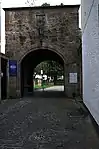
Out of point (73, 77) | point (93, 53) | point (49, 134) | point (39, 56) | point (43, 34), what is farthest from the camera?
point (39, 56)

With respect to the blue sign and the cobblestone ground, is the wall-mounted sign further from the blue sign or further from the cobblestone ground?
the cobblestone ground

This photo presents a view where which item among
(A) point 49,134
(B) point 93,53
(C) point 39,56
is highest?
(C) point 39,56

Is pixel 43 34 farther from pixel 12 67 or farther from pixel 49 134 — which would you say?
pixel 49 134

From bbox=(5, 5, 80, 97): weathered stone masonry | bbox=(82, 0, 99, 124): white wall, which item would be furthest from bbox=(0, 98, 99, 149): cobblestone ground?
bbox=(5, 5, 80, 97): weathered stone masonry

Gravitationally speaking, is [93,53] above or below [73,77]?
above

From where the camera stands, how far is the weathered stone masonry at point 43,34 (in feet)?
78.3

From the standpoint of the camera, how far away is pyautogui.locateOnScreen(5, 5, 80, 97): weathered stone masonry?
2388 cm

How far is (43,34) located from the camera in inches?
946

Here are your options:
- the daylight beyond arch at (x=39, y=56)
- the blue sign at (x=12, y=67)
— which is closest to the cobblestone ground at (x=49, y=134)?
the blue sign at (x=12, y=67)

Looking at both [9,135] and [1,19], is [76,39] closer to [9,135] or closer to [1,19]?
[1,19]

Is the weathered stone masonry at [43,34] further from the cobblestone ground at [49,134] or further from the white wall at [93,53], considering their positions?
the cobblestone ground at [49,134]

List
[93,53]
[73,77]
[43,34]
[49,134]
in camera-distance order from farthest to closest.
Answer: [43,34] < [73,77] < [93,53] < [49,134]

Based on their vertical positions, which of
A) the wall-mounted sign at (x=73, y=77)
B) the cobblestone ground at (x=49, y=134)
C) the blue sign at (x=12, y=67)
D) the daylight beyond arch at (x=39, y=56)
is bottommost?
the cobblestone ground at (x=49, y=134)

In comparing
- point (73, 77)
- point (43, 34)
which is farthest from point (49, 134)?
point (43, 34)
